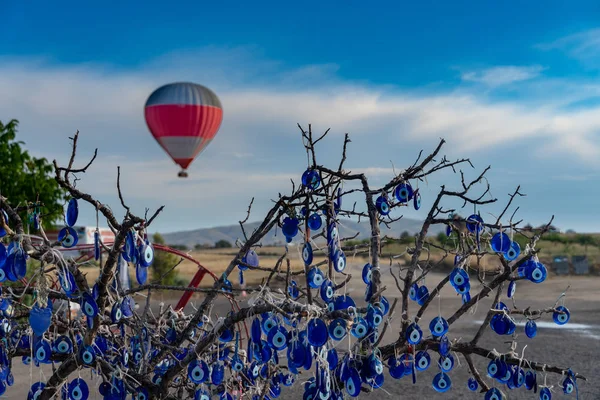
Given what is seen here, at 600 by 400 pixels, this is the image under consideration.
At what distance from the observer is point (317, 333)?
3197 mm

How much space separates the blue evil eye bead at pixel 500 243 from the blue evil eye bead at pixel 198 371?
191 cm

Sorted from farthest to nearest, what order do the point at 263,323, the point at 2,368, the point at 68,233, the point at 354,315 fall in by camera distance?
the point at 2,368
the point at 68,233
the point at 263,323
the point at 354,315

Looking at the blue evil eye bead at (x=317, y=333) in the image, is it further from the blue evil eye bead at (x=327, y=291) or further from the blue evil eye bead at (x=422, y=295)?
the blue evil eye bead at (x=422, y=295)

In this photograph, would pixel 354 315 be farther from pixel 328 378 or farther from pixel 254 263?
pixel 254 263

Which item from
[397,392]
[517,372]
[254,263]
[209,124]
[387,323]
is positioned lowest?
[397,392]

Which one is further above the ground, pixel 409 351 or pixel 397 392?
pixel 409 351

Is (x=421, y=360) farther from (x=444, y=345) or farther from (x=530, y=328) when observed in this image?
(x=530, y=328)

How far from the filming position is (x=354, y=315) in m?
3.22

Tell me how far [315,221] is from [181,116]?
21.6 meters

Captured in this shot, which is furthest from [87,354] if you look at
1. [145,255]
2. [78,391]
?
[145,255]

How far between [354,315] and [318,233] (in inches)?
37.1

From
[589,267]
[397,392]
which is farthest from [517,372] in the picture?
[589,267]

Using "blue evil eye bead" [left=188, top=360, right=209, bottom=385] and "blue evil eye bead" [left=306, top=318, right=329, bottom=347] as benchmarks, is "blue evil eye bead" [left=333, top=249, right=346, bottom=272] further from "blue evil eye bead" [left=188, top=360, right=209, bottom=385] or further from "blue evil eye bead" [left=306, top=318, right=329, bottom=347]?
"blue evil eye bead" [left=188, top=360, right=209, bottom=385]

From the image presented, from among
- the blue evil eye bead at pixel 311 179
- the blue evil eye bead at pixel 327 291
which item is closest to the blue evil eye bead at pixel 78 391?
the blue evil eye bead at pixel 327 291
